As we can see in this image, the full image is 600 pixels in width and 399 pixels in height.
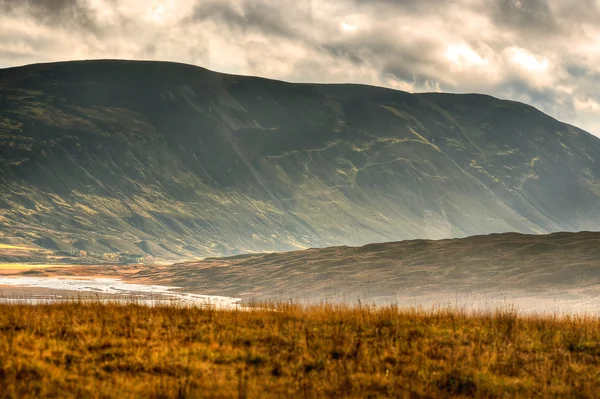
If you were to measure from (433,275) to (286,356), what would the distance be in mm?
57185

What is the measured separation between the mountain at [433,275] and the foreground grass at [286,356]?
27.9 m

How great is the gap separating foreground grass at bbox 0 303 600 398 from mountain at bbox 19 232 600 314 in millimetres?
27892

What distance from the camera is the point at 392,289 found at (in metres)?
69.8

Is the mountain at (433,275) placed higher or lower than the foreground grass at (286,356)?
higher

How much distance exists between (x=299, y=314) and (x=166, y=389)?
789 centimetres

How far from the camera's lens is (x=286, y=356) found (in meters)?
17.9

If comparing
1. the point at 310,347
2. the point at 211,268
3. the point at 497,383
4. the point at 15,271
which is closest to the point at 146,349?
the point at 310,347

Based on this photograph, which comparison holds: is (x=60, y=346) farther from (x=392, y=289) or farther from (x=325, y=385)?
(x=392, y=289)

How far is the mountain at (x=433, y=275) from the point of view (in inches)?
2343

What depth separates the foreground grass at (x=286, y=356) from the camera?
15.8 m

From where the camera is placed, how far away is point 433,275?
73.3 meters

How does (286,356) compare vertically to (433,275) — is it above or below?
below

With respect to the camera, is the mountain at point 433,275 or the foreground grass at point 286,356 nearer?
the foreground grass at point 286,356

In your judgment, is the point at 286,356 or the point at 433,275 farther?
the point at 433,275
